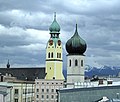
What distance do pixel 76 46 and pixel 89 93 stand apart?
150 ft

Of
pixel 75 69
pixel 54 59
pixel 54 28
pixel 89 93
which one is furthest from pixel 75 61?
pixel 89 93

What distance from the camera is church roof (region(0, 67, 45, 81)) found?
11709cm

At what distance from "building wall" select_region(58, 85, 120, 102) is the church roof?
5709 centimetres

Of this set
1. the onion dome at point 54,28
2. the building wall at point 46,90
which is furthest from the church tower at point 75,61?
the onion dome at point 54,28

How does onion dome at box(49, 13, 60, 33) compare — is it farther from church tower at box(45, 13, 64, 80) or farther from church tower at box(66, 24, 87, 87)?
church tower at box(66, 24, 87, 87)

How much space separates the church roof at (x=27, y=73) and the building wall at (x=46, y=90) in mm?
5972

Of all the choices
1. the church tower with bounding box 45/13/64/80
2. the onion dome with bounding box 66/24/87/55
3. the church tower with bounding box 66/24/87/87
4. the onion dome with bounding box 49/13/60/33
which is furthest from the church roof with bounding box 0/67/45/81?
the onion dome with bounding box 66/24/87/55

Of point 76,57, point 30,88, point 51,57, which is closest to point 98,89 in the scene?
point 76,57

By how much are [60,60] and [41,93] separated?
13.6 meters

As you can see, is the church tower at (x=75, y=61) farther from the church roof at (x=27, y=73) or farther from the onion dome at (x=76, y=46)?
the church roof at (x=27, y=73)

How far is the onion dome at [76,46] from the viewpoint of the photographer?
101075 mm

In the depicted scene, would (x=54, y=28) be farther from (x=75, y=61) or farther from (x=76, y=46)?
(x=75, y=61)

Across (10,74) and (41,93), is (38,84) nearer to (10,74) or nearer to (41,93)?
(41,93)

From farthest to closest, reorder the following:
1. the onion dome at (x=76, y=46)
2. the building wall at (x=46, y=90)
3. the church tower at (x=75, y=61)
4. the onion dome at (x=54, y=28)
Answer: the onion dome at (x=54, y=28) < the building wall at (x=46, y=90) < the onion dome at (x=76, y=46) < the church tower at (x=75, y=61)
